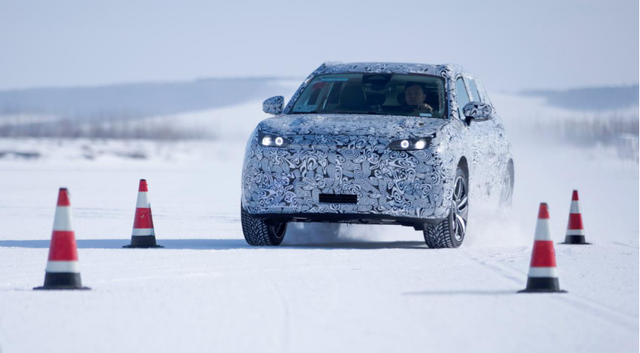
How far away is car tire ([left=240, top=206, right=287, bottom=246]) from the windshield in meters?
1.24

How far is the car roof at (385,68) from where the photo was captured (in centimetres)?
1218

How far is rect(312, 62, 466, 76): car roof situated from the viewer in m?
12.2

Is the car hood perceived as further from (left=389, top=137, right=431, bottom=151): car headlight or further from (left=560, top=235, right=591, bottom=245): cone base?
(left=560, top=235, right=591, bottom=245): cone base

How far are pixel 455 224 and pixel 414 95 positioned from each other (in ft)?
4.55

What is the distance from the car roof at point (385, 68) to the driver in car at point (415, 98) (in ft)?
0.87

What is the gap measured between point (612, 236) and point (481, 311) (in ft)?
24.6

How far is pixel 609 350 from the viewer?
579 cm

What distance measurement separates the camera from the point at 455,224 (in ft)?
36.7

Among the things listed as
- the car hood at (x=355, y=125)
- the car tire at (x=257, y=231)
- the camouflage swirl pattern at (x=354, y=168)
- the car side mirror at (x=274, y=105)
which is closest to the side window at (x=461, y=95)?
the car hood at (x=355, y=125)

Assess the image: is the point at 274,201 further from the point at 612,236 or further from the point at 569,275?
the point at 612,236

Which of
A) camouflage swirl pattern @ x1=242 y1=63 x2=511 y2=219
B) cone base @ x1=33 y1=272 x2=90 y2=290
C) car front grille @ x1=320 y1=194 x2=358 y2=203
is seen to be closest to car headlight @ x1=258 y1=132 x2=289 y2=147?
camouflage swirl pattern @ x1=242 y1=63 x2=511 y2=219

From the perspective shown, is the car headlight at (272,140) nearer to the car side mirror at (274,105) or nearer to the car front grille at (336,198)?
the car front grille at (336,198)

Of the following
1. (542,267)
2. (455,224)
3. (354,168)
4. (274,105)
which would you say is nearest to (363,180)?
(354,168)

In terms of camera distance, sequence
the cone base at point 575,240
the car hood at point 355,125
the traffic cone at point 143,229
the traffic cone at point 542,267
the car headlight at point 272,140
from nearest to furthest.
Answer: the traffic cone at point 542,267
the car hood at point 355,125
the car headlight at point 272,140
the traffic cone at point 143,229
the cone base at point 575,240
